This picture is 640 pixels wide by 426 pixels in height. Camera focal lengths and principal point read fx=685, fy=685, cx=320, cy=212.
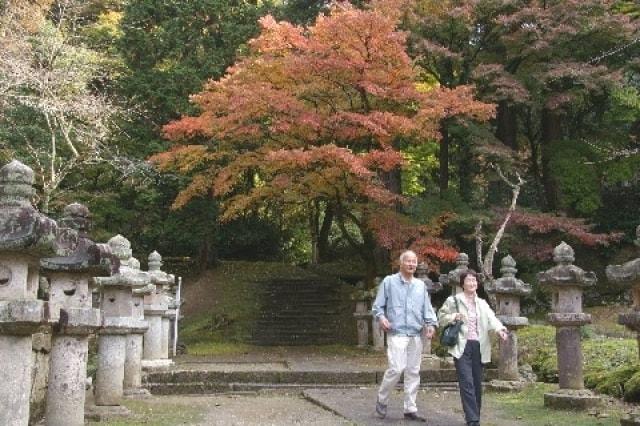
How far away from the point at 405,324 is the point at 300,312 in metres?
13.9

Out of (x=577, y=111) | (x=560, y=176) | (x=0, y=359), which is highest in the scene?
(x=577, y=111)

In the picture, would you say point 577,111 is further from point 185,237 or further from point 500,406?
point 500,406

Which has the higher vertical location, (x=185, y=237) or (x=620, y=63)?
(x=620, y=63)

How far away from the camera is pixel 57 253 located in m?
4.38

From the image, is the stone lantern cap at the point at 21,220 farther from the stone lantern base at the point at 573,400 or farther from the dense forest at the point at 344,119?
the dense forest at the point at 344,119

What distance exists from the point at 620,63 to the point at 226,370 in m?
Result: 14.2

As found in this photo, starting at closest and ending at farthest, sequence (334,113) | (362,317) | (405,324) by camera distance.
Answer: (405,324), (334,113), (362,317)

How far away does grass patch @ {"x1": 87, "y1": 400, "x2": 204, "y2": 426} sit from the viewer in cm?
681

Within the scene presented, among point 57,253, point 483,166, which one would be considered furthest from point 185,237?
point 57,253

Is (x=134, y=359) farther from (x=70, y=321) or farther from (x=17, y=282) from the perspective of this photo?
(x=17, y=282)

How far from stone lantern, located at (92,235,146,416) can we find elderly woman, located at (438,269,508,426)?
3361mm

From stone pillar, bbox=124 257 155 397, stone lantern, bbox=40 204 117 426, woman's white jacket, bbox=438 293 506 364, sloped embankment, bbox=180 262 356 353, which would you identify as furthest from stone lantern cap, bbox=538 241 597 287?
sloped embankment, bbox=180 262 356 353

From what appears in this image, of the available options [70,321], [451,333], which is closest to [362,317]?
[451,333]

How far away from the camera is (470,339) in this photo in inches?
243
